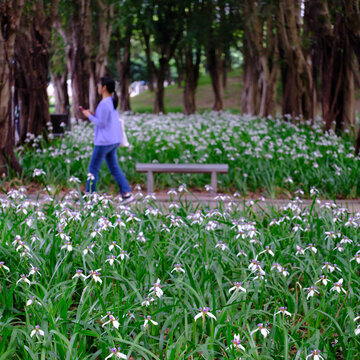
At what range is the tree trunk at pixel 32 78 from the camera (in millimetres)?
11695

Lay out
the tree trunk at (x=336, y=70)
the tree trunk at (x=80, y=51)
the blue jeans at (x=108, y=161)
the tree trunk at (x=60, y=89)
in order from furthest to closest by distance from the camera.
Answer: the tree trunk at (x=60, y=89), the tree trunk at (x=80, y=51), the tree trunk at (x=336, y=70), the blue jeans at (x=108, y=161)

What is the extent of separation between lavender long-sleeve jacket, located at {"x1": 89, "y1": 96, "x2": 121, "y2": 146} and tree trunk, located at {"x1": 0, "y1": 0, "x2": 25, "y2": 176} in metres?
1.72

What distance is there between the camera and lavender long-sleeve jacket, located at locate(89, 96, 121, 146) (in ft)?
25.3

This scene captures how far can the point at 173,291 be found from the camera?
4.00 m

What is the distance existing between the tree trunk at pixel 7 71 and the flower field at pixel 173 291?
11.7ft

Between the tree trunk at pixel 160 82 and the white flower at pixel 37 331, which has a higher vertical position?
the tree trunk at pixel 160 82

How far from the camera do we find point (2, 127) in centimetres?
889

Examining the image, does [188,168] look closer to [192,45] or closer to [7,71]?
[7,71]

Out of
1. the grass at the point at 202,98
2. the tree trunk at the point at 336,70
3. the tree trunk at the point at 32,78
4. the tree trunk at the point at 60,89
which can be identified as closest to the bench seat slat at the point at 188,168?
the tree trunk at the point at 32,78

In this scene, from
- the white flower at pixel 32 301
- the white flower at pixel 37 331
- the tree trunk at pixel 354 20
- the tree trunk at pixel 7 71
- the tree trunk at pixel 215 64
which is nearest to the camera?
the white flower at pixel 37 331

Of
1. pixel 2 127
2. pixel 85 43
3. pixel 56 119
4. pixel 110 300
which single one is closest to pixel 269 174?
Result: pixel 2 127

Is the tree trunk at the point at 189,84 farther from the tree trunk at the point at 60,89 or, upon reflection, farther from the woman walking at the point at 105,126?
the woman walking at the point at 105,126

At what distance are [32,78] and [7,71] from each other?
3.27m

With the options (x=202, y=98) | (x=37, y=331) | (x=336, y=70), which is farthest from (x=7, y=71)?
(x=202, y=98)
